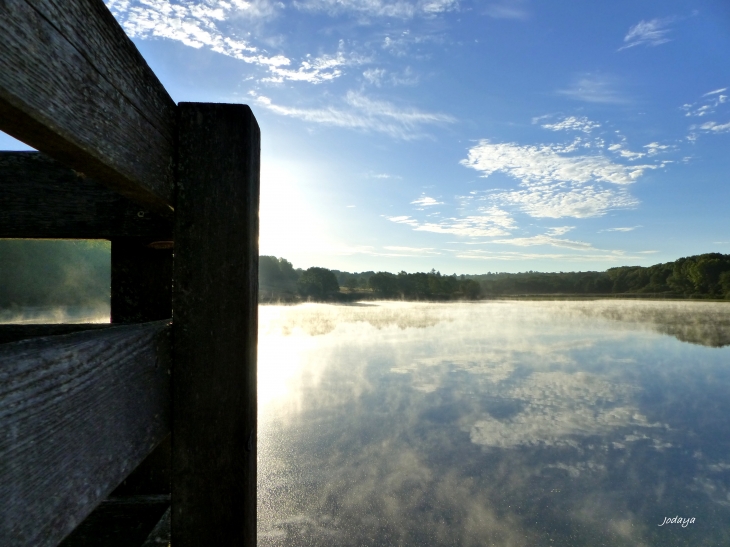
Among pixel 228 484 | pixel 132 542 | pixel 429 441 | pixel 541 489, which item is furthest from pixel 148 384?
pixel 429 441

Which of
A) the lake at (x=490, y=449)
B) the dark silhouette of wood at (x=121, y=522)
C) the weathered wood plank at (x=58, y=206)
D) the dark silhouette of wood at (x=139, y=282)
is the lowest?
the lake at (x=490, y=449)

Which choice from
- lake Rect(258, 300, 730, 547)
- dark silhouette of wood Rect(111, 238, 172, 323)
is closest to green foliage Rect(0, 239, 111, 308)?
lake Rect(258, 300, 730, 547)

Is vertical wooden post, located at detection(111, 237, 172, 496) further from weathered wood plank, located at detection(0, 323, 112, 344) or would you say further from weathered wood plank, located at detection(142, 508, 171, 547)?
weathered wood plank, located at detection(142, 508, 171, 547)

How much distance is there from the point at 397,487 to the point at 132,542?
22.1ft

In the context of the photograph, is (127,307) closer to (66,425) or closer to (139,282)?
(139,282)

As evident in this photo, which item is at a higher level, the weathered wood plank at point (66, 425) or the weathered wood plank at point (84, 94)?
the weathered wood plank at point (84, 94)

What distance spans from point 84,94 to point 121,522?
1.55 meters

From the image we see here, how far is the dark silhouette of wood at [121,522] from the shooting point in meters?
1.54

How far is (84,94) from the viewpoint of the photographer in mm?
750

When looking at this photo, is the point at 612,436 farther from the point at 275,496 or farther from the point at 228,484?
the point at 228,484

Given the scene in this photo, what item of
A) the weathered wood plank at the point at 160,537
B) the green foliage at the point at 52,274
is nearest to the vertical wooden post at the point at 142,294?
the weathered wood plank at the point at 160,537

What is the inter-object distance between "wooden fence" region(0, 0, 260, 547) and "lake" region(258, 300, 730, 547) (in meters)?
6.01

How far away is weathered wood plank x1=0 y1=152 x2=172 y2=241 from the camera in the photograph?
1319 millimetres

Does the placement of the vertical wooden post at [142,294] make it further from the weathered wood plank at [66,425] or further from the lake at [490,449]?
the lake at [490,449]
